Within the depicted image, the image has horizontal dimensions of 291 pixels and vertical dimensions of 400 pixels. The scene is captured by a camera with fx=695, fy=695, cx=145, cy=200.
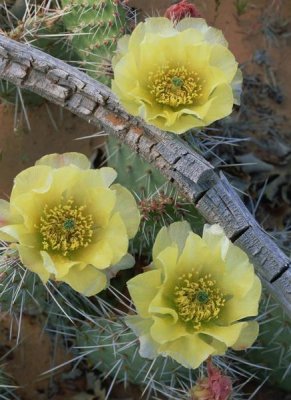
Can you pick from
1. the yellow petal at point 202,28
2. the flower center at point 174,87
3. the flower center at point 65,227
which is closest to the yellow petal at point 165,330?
the flower center at point 65,227

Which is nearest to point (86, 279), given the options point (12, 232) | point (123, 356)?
point (12, 232)

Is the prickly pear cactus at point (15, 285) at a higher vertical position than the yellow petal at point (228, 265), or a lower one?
lower

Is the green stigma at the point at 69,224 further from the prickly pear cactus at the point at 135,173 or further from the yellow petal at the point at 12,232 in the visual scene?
the prickly pear cactus at the point at 135,173

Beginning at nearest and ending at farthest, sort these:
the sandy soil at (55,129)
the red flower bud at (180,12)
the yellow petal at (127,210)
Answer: the yellow petal at (127,210)
the red flower bud at (180,12)
the sandy soil at (55,129)

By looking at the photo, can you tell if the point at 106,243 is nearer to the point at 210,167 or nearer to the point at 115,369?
the point at 210,167

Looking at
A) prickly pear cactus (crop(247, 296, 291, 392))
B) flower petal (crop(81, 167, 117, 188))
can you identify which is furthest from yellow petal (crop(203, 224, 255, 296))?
prickly pear cactus (crop(247, 296, 291, 392))

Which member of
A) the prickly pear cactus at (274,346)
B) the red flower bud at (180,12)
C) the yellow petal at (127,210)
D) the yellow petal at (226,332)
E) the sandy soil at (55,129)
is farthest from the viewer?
the sandy soil at (55,129)

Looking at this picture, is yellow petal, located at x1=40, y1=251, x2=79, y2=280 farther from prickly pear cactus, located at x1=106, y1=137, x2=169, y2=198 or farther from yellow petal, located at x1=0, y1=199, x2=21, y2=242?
prickly pear cactus, located at x1=106, y1=137, x2=169, y2=198
